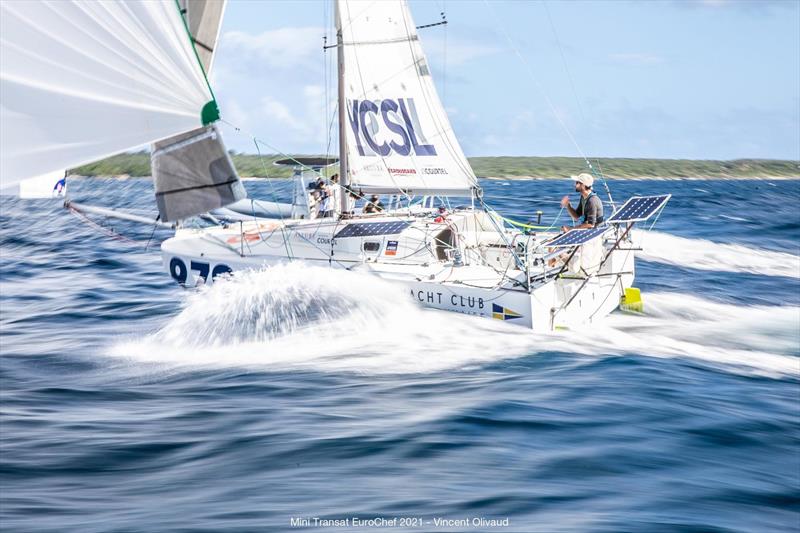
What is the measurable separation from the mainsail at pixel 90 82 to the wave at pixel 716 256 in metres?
20.6

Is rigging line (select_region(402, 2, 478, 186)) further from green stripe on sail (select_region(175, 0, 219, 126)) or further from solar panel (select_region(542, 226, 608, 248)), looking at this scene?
green stripe on sail (select_region(175, 0, 219, 126))

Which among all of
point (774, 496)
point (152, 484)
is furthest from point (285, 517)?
point (774, 496)

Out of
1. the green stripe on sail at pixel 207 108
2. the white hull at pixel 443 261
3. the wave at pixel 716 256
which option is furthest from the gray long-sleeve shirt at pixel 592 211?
the green stripe on sail at pixel 207 108

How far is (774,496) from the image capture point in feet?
22.8

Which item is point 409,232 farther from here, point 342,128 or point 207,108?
point 207,108

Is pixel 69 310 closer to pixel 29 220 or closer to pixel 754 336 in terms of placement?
pixel 754 336

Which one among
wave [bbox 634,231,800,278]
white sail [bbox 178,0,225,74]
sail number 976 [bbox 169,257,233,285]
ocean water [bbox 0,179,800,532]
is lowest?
ocean water [bbox 0,179,800,532]

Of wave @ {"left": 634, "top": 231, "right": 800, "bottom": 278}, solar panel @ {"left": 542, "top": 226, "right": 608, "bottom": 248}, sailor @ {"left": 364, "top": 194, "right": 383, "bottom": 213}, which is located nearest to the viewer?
solar panel @ {"left": 542, "top": 226, "right": 608, "bottom": 248}

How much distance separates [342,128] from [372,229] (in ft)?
8.91

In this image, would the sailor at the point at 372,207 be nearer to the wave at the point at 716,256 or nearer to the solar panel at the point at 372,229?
the solar panel at the point at 372,229

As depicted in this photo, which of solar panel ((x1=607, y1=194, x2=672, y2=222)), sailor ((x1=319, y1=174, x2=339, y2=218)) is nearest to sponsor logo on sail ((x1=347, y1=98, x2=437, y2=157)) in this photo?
sailor ((x1=319, y1=174, x2=339, y2=218))

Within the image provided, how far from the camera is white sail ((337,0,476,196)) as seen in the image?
16.9 meters

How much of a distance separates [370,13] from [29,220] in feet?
78.7

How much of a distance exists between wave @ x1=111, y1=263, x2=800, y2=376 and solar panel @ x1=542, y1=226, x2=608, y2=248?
57.6 inches
